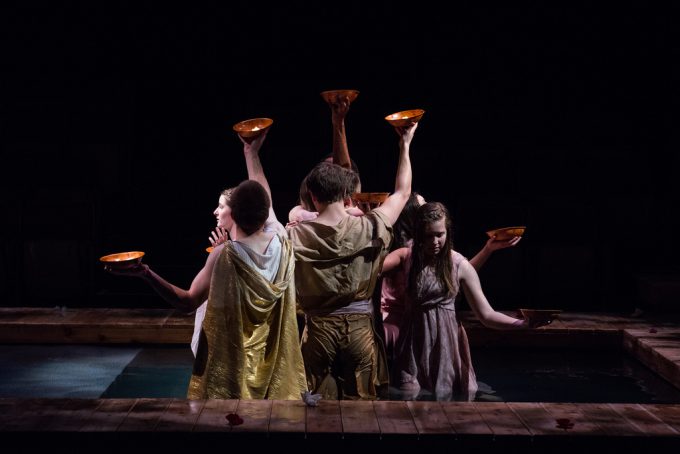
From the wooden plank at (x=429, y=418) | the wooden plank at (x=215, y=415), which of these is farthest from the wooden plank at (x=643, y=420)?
the wooden plank at (x=215, y=415)

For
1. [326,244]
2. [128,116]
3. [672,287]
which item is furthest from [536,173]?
[326,244]

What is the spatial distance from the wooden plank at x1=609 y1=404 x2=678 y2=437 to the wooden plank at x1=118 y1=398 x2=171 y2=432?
1.97 metres

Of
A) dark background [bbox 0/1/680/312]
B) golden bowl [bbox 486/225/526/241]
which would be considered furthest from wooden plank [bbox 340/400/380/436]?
dark background [bbox 0/1/680/312]

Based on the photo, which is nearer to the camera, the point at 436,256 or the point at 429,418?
the point at 429,418

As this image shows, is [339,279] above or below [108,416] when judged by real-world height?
above

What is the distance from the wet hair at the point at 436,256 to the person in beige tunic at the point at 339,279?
0.19 metres

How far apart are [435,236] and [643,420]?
4.19 ft

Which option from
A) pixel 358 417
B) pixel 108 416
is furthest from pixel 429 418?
pixel 108 416

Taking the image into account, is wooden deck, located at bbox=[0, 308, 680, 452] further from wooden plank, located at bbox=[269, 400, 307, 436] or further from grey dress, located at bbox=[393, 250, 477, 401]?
grey dress, located at bbox=[393, 250, 477, 401]

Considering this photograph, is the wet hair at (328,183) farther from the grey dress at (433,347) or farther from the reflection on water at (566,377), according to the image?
the reflection on water at (566,377)

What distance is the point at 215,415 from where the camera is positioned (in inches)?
145

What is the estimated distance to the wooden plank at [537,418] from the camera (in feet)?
11.7

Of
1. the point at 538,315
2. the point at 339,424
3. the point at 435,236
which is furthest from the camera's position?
the point at 435,236

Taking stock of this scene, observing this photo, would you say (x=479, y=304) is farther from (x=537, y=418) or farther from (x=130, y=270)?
(x=130, y=270)
